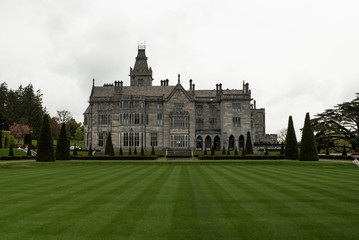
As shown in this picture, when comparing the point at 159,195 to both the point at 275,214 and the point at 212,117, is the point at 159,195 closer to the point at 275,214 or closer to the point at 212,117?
the point at 275,214

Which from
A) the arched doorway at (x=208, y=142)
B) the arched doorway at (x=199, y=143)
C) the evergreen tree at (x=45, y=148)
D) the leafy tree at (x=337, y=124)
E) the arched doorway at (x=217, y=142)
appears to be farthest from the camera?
the arched doorway at (x=208, y=142)

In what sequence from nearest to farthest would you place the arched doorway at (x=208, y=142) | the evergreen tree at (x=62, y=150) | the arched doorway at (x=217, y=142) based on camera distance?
the evergreen tree at (x=62, y=150) → the arched doorway at (x=217, y=142) → the arched doorway at (x=208, y=142)

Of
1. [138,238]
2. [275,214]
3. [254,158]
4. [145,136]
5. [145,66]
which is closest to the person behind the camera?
[138,238]

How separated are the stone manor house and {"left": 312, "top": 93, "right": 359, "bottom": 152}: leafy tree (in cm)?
1413

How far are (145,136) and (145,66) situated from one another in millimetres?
23827

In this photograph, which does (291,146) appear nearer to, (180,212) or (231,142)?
(231,142)

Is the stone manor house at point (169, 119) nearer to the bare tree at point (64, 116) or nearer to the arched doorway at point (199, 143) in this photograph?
the arched doorway at point (199, 143)

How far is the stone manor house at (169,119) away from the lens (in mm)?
61219

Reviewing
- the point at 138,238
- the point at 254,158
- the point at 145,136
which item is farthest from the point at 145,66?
the point at 138,238

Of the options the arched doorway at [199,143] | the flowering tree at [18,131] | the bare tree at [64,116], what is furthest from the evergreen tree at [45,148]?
the bare tree at [64,116]

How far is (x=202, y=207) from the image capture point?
1012 cm

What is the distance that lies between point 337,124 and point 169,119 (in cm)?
3242

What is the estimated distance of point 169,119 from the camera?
203ft

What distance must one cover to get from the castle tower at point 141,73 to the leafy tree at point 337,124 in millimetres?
42354
